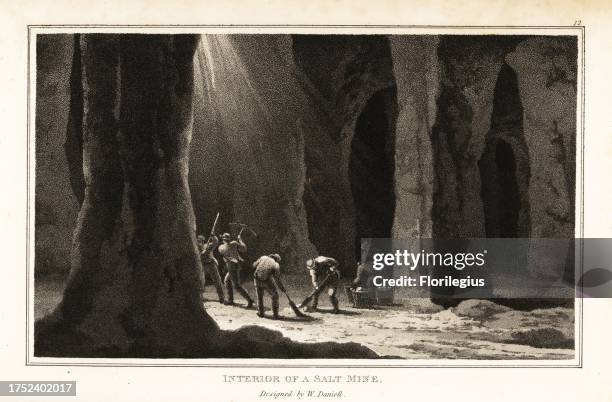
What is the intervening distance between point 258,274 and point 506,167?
1.96 meters

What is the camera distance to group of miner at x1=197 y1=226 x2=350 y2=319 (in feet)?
18.7

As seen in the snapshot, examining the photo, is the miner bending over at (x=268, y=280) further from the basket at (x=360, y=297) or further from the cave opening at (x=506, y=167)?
the cave opening at (x=506, y=167)

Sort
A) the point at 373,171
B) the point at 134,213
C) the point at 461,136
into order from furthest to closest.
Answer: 1. the point at 461,136
2. the point at 373,171
3. the point at 134,213

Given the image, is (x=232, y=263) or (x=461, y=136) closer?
(x=232, y=263)

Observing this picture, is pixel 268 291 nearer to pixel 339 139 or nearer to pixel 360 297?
pixel 360 297

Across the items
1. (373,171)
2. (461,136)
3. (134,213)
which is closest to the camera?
(134,213)

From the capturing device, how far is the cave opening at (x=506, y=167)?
5684 millimetres

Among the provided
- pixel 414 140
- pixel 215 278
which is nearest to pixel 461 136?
pixel 414 140

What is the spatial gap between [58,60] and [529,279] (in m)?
3.71

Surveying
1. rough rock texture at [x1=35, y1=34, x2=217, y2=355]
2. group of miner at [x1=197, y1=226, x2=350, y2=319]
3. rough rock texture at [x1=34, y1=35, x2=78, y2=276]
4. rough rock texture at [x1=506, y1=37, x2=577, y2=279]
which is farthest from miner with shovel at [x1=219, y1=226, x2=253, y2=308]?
rough rock texture at [x1=506, y1=37, x2=577, y2=279]

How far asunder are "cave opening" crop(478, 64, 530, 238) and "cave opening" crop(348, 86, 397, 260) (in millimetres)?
700

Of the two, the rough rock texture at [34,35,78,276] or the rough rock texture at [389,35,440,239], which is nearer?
the rough rock texture at [34,35,78,276]

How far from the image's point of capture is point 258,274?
573 cm

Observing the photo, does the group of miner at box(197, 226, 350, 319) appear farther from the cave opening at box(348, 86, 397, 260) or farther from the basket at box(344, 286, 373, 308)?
the cave opening at box(348, 86, 397, 260)
